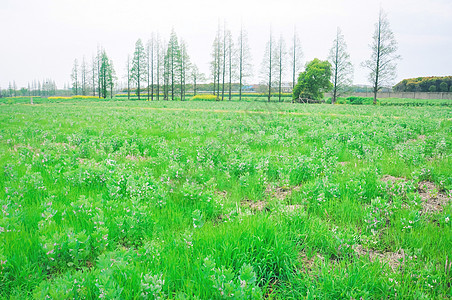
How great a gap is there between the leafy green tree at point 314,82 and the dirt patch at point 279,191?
61630 millimetres

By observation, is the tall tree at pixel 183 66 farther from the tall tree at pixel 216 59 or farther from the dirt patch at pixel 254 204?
the dirt patch at pixel 254 204

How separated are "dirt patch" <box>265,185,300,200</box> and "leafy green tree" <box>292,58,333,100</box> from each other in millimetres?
61630

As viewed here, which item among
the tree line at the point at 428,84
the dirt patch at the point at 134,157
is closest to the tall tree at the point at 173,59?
the dirt patch at the point at 134,157

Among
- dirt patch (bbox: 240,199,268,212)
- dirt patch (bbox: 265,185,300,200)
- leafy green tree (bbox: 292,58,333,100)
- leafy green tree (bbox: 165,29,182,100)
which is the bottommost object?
dirt patch (bbox: 240,199,268,212)

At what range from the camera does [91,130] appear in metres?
11.3

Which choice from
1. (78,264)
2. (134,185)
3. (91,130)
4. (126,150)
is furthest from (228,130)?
(78,264)

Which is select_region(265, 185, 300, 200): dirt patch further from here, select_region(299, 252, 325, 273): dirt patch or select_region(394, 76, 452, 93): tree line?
select_region(394, 76, 452, 93): tree line

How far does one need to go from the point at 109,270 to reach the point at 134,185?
7.57ft

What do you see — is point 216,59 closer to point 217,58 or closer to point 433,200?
point 217,58

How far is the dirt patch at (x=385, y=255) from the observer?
105 inches

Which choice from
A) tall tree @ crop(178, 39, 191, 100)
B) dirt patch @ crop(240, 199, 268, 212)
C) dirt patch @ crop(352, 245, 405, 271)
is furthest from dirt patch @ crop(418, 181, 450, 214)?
tall tree @ crop(178, 39, 191, 100)

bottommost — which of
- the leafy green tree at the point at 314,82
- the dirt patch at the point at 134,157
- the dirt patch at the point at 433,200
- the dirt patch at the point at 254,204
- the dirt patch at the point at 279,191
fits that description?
the dirt patch at the point at 254,204

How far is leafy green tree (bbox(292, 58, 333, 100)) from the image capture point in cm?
6269

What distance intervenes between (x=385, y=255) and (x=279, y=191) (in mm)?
2248
